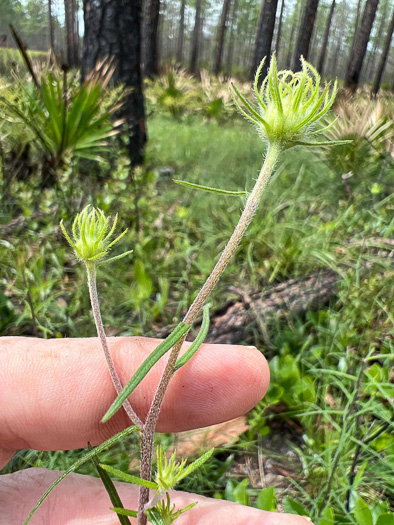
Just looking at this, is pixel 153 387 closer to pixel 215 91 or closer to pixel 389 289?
pixel 389 289

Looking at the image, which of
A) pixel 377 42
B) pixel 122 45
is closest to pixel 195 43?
pixel 122 45

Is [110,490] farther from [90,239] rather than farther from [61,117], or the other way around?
[61,117]

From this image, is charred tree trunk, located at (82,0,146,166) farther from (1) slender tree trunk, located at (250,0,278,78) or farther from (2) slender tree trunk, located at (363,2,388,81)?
(2) slender tree trunk, located at (363,2,388,81)

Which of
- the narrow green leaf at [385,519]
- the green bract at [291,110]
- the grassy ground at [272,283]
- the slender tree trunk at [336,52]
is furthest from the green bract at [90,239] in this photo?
the slender tree trunk at [336,52]

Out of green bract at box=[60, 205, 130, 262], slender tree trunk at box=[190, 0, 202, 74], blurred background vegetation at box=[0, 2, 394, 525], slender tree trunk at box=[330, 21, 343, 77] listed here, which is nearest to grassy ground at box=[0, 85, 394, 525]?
blurred background vegetation at box=[0, 2, 394, 525]

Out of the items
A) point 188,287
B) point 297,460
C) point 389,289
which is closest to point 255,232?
point 188,287

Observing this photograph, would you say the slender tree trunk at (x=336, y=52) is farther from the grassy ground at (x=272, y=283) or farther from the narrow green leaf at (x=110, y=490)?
the narrow green leaf at (x=110, y=490)
